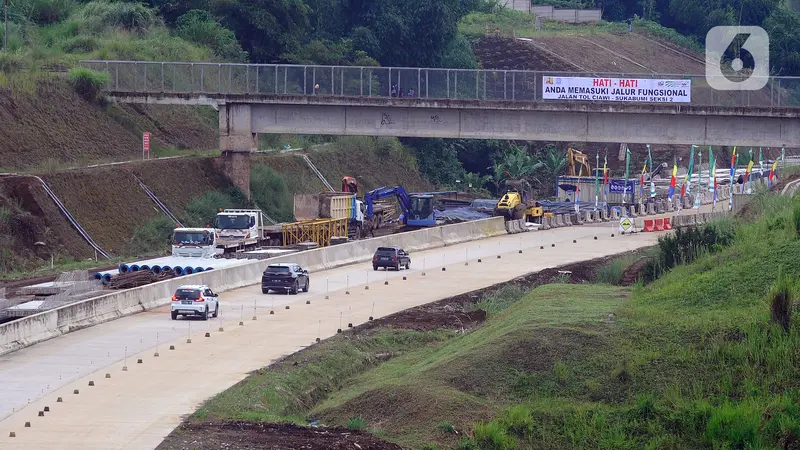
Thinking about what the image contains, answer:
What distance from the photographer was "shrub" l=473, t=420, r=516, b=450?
25453 millimetres

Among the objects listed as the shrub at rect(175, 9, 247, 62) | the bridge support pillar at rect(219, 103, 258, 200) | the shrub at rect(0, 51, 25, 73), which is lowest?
the bridge support pillar at rect(219, 103, 258, 200)

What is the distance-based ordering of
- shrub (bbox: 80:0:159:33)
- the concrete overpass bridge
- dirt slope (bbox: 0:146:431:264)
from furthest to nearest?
1. shrub (bbox: 80:0:159:33)
2. the concrete overpass bridge
3. dirt slope (bbox: 0:146:431:264)

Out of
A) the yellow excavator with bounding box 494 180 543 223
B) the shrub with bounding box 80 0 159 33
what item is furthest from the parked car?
the shrub with bounding box 80 0 159 33

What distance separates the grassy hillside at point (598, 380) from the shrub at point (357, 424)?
49mm

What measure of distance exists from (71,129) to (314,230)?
51.0 feet

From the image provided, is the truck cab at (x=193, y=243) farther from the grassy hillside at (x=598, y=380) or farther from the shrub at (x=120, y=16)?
the shrub at (x=120, y=16)

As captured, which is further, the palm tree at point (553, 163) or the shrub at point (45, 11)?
the palm tree at point (553, 163)

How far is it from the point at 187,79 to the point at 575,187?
3616 cm

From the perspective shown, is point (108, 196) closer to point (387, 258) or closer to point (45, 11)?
point (387, 258)

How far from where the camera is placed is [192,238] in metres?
52.2

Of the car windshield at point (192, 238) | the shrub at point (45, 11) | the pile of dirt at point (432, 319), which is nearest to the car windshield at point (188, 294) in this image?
the pile of dirt at point (432, 319)

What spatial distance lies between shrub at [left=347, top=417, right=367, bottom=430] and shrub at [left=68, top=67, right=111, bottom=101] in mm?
49400

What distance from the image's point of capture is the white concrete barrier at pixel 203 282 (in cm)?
3586

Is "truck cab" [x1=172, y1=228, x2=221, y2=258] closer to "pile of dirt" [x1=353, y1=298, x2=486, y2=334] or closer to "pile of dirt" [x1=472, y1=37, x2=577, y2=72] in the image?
"pile of dirt" [x1=353, y1=298, x2=486, y2=334]
